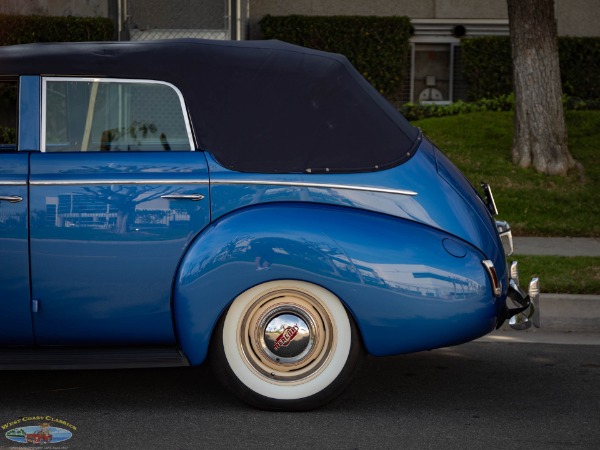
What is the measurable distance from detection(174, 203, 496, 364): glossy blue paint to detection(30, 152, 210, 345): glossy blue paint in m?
0.13

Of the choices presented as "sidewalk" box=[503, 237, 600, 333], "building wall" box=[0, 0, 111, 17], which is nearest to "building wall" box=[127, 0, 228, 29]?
"building wall" box=[0, 0, 111, 17]

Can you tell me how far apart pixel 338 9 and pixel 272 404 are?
12.8 metres

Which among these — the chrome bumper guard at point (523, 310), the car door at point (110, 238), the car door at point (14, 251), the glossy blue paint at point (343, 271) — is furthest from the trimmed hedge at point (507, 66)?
the car door at point (14, 251)

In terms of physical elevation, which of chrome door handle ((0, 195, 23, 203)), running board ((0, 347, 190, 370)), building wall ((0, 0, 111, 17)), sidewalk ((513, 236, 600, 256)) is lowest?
sidewalk ((513, 236, 600, 256))

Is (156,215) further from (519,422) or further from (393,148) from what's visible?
(519,422)

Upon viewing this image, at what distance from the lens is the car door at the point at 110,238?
4.98 meters

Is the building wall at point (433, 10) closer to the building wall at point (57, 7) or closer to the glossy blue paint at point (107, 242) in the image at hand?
the building wall at point (57, 7)

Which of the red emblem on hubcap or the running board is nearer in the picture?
the running board

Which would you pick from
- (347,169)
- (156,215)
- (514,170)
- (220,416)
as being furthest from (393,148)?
(514,170)

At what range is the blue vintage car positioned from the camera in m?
4.99

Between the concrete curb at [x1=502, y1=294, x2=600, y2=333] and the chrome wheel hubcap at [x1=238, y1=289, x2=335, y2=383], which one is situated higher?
the chrome wheel hubcap at [x1=238, y1=289, x2=335, y2=383]

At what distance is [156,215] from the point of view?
5.00 m

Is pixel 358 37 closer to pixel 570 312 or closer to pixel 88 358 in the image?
pixel 570 312

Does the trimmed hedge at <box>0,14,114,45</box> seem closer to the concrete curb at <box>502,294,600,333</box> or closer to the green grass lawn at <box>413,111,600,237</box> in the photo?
the green grass lawn at <box>413,111,600,237</box>
